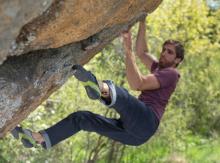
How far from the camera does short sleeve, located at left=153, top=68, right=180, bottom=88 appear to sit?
288 inches

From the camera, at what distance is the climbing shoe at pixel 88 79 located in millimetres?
6316

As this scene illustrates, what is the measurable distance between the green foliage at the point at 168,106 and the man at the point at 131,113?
158 inches

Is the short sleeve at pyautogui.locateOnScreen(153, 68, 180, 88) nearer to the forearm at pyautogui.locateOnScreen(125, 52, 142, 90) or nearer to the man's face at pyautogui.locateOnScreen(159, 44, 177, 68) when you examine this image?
the man's face at pyautogui.locateOnScreen(159, 44, 177, 68)

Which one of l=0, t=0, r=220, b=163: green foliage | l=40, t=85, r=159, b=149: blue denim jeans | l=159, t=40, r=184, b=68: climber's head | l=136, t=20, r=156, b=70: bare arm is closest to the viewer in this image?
l=40, t=85, r=159, b=149: blue denim jeans

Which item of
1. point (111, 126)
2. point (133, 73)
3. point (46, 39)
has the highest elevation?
point (46, 39)

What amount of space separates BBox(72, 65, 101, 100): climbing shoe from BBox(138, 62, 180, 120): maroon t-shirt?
1153 millimetres

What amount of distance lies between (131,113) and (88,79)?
79 centimetres

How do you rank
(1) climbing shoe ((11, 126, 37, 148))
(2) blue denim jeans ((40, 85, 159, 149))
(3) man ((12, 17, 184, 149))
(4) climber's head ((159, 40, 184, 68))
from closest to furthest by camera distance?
1. (3) man ((12, 17, 184, 149))
2. (2) blue denim jeans ((40, 85, 159, 149))
3. (1) climbing shoe ((11, 126, 37, 148))
4. (4) climber's head ((159, 40, 184, 68))

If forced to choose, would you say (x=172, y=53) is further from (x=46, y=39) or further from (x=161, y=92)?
(x=46, y=39)

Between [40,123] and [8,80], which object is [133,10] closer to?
[8,80]

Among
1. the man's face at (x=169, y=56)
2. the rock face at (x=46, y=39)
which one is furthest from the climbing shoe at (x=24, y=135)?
the man's face at (x=169, y=56)

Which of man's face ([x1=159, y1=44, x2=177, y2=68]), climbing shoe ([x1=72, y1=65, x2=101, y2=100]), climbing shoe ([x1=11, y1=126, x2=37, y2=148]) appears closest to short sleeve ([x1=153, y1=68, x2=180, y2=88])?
man's face ([x1=159, y1=44, x2=177, y2=68])

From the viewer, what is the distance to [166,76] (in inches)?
289

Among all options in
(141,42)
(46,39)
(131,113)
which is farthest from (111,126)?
(46,39)
